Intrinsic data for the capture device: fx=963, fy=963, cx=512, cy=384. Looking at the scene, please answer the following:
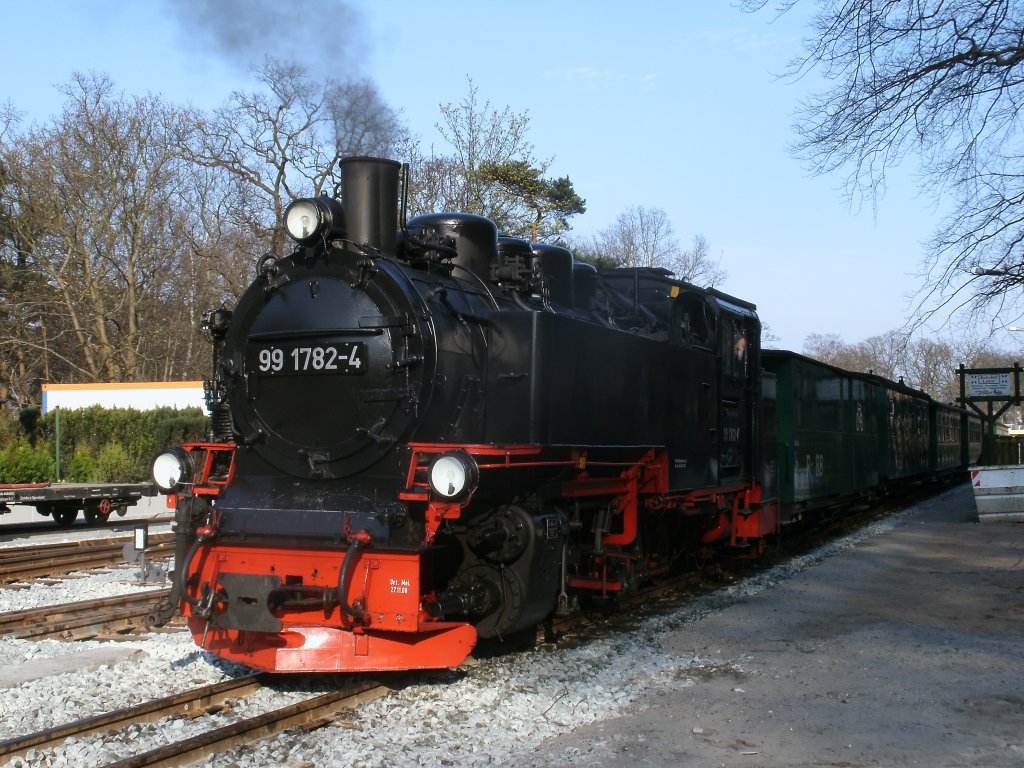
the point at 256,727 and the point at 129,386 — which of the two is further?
the point at 129,386

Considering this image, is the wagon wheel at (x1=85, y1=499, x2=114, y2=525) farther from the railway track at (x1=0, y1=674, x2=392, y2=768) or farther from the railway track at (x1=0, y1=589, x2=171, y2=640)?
the railway track at (x1=0, y1=674, x2=392, y2=768)

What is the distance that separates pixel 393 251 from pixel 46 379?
101 ft

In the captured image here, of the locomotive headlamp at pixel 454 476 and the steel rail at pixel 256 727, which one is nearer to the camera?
the steel rail at pixel 256 727

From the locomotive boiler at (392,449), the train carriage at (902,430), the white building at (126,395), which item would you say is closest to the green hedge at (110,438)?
the white building at (126,395)

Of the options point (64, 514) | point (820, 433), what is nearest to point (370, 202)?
point (820, 433)

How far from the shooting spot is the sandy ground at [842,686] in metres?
4.98

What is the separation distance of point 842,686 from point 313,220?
464 centimetres

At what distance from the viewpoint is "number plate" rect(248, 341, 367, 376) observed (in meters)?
6.29

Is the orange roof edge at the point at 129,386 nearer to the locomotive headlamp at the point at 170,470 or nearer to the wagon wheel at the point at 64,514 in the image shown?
the wagon wheel at the point at 64,514

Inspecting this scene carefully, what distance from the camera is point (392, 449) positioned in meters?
6.11

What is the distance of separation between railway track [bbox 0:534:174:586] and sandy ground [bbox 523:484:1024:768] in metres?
6.52

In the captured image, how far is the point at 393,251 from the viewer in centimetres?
679

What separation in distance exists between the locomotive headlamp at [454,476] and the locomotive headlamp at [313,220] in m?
1.88

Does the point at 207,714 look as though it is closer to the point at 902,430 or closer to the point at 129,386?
the point at 902,430
